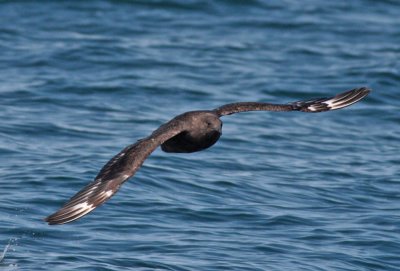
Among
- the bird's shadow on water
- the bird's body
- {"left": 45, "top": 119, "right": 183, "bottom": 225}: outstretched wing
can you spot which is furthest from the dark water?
{"left": 45, "top": 119, "right": 183, "bottom": 225}: outstretched wing

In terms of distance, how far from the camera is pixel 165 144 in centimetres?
1050

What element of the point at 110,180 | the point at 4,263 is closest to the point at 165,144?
the point at 110,180

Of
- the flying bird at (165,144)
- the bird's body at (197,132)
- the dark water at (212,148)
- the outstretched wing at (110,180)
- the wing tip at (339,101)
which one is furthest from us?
the wing tip at (339,101)

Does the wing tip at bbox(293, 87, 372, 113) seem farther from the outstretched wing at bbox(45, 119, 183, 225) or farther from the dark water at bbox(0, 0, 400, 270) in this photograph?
the outstretched wing at bbox(45, 119, 183, 225)

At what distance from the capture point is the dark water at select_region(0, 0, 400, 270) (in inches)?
443

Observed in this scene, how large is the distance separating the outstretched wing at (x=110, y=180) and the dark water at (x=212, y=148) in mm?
1420

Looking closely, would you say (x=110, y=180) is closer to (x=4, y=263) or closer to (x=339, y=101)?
(x=4, y=263)

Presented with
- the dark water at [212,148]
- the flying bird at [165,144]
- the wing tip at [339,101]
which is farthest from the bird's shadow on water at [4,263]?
the wing tip at [339,101]

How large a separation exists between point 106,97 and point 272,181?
4.54 metres

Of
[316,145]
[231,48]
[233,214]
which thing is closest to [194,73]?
[231,48]

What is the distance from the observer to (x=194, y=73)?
18953 mm

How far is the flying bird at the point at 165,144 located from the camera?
8867mm

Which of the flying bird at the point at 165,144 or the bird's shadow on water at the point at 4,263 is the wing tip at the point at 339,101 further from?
the bird's shadow on water at the point at 4,263

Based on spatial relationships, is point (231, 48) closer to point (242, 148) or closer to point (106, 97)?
point (106, 97)
